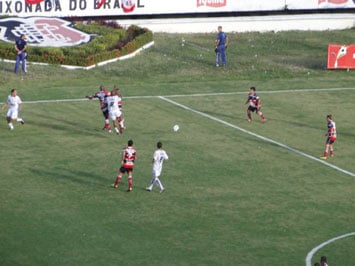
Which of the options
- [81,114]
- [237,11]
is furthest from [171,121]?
[237,11]

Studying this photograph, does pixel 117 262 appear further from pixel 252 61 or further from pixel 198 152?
pixel 252 61

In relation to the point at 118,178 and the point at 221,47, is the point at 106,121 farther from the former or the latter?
the point at 221,47

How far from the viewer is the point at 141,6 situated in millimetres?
71250

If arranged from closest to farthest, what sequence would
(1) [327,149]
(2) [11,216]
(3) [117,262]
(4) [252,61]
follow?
(3) [117,262], (2) [11,216], (1) [327,149], (4) [252,61]

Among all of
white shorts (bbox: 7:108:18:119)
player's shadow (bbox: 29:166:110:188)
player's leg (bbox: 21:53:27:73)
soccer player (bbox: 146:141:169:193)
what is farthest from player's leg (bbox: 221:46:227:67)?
soccer player (bbox: 146:141:169:193)

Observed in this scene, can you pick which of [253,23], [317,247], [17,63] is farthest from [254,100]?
[253,23]

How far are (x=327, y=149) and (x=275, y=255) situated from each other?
13.0m

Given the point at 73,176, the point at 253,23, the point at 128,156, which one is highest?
the point at 253,23

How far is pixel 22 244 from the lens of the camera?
103 ft

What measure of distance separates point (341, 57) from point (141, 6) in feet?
51.7

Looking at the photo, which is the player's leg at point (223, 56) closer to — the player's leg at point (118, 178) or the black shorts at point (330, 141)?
the black shorts at point (330, 141)

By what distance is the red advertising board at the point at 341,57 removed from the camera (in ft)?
211

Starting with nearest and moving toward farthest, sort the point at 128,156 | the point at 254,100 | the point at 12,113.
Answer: the point at 128,156 → the point at 12,113 → the point at 254,100

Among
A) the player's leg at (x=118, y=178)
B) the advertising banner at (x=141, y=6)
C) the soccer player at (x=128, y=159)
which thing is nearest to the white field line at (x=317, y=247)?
the soccer player at (x=128, y=159)
